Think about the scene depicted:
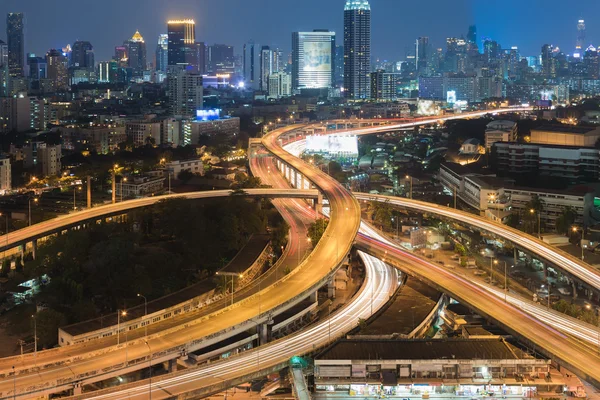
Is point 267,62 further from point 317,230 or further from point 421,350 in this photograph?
point 421,350

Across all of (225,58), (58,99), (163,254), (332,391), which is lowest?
(332,391)

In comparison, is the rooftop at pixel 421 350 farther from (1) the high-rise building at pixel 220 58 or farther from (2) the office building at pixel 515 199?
(1) the high-rise building at pixel 220 58

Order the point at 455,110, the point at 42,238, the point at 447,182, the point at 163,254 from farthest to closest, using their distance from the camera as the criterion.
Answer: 1. the point at 455,110
2. the point at 447,182
3. the point at 42,238
4. the point at 163,254

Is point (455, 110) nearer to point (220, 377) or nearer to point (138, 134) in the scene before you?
point (138, 134)

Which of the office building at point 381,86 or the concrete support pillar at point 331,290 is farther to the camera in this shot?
the office building at point 381,86

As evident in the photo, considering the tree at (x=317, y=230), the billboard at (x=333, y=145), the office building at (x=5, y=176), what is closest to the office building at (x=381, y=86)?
the billboard at (x=333, y=145)

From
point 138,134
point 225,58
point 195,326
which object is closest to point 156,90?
point 138,134

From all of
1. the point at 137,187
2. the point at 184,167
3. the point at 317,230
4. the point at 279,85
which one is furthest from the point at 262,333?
the point at 279,85
